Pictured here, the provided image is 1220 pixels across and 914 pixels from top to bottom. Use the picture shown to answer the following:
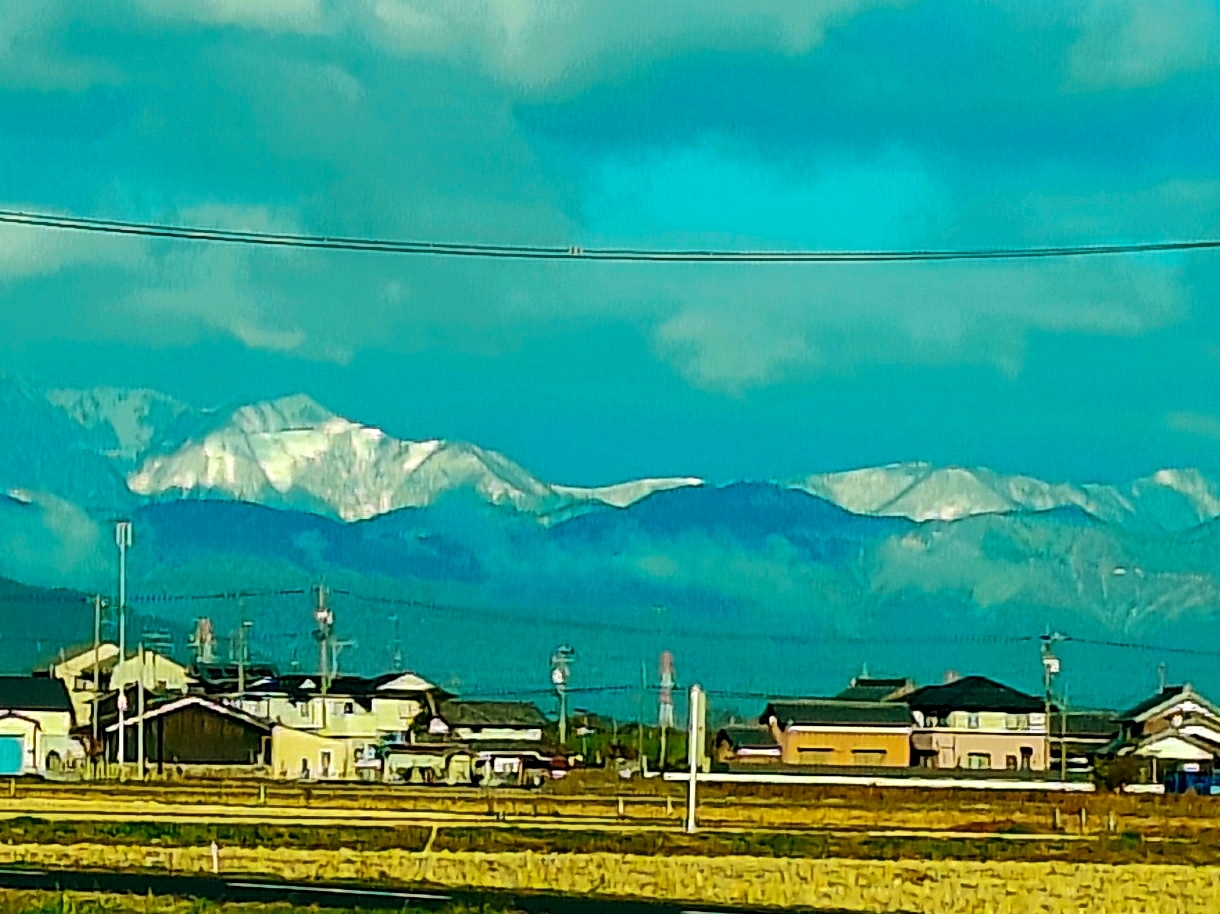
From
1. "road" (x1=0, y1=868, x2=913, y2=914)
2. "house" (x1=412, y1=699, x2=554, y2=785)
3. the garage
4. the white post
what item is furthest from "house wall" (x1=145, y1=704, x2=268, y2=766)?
"road" (x1=0, y1=868, x2=913, y2=914)

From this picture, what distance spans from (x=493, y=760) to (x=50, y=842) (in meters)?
62.0

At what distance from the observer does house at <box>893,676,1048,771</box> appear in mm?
116250

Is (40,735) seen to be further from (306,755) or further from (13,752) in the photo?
(306,755)

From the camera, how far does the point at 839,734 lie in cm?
11050

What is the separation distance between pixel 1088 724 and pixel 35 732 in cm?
5898

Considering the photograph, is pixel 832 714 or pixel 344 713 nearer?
pixel 832 714

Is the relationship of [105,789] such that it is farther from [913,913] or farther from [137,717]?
[913,913]

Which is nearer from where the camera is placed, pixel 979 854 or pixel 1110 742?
pixel 979 854

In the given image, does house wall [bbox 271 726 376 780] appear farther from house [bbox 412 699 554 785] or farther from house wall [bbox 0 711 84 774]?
house wall [bbox 0 711 84 774]

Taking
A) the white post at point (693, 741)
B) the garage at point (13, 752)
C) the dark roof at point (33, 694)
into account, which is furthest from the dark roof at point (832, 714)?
the white post at point (693, 741)

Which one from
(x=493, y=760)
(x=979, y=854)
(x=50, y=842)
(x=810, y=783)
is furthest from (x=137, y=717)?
(x=979, y=854)

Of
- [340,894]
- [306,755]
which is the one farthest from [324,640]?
[340,894]

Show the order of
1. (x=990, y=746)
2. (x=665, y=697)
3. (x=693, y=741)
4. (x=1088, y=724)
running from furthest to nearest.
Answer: (x=1088, y=724), (x=990, y=746), (x=665, y=697), (x=693, y=741)

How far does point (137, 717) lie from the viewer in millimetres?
95312
